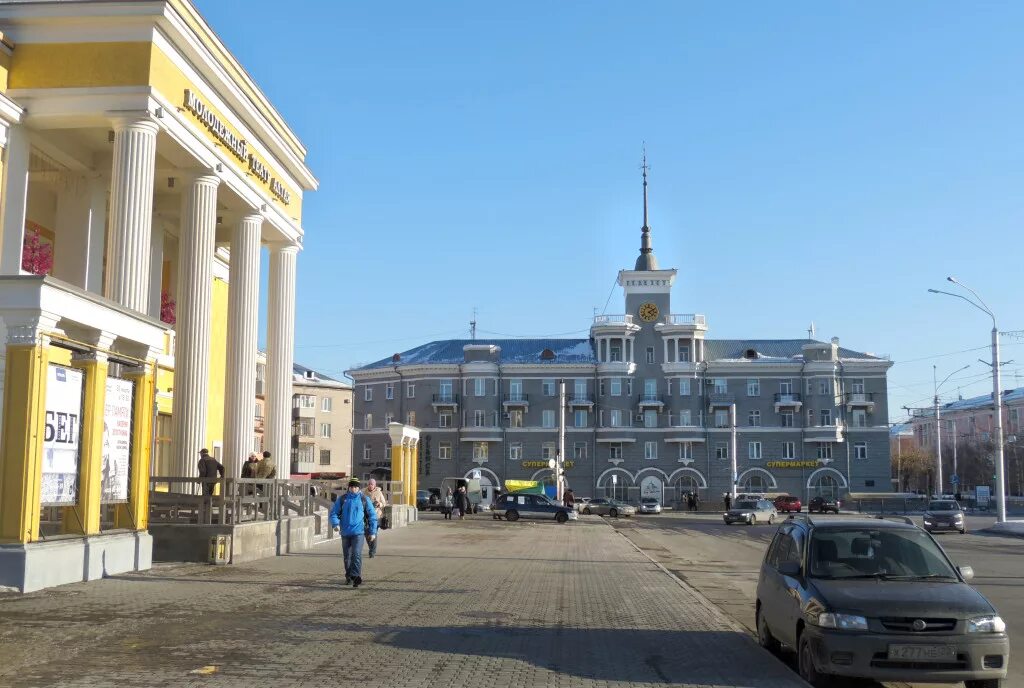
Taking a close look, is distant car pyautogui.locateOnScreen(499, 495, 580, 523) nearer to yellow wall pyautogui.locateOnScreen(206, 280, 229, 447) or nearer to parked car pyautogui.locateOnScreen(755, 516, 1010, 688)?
yellow wall pyautogui.locateOnScreen(206, 280, 229, 447)

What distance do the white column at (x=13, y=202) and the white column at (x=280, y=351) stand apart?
393 inches

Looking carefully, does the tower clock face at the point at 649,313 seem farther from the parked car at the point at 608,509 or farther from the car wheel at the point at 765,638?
the car wheel at the point at 765,638

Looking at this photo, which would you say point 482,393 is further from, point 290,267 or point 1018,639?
point 1018,639

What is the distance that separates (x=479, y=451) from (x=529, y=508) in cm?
3365

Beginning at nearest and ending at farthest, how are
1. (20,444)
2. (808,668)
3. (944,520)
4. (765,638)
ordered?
(808,668) < (765,638) < (20,444) < (944,520)

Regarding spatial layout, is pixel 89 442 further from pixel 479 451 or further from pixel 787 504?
pixel 479 451

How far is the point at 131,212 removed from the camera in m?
21.5

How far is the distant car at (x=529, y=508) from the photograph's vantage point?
168 feet

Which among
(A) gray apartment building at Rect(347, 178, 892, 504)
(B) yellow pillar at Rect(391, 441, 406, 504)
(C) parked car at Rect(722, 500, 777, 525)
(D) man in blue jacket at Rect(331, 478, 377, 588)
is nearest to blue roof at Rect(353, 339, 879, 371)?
(A) gray apartment building at Rect(347, 178, 892, 504)

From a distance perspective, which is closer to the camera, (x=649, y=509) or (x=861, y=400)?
(x=649, y=509)

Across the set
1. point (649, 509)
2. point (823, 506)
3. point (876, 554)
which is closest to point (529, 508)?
point (649, 509)

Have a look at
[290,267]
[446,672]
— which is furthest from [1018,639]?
[290,267]

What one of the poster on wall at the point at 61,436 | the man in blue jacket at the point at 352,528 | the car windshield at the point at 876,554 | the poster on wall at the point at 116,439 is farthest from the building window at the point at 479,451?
the car windshield at the point at 876,554

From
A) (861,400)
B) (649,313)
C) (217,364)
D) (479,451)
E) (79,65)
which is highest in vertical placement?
(649,313)
